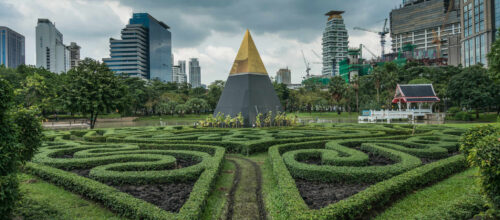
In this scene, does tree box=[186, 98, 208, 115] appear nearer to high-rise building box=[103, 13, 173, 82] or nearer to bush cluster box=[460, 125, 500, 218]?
bush cluster box=[460, 125, 500, 218]

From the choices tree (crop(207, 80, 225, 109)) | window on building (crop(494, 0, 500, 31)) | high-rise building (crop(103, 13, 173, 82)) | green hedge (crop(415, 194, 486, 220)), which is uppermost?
high-rise building (crop(103, 13, 173, 82))

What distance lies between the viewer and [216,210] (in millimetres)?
6039

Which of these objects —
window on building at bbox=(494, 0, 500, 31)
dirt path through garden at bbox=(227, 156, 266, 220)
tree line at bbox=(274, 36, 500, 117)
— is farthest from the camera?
window on building at bbox=(494, 0, 500, 31)

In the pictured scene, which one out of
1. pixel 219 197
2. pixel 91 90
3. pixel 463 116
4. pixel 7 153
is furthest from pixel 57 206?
pixel 463 116

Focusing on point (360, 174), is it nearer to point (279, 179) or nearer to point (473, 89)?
point (279, 179)

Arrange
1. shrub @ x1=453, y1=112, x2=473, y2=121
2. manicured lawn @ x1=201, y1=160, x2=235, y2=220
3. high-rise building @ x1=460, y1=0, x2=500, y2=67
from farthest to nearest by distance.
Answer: high-rise building @ x1=460, y1=0, x2=500, y2=67
shrub @ x1=453, y1=112, x2=473, y2=121
manicured lawn @ x1=201, y1=160, x2=235, y2=220

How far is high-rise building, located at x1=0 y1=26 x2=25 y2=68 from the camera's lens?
15312 centimetres

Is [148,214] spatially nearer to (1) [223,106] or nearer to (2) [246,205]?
(2) [246,205]

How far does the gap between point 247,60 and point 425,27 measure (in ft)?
509

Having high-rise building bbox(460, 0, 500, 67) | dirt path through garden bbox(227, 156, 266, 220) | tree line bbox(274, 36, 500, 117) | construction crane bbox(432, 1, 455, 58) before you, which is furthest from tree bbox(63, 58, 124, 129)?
construction crane bbox(432, 1, 455, 58)

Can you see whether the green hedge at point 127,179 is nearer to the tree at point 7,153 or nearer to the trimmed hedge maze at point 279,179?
the trimmed hedge maze at point 279,179

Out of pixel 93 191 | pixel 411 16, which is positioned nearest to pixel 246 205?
pixel 93 191

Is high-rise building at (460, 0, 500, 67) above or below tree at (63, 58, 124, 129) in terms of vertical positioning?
above

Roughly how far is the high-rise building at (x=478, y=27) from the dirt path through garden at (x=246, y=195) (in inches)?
3153
